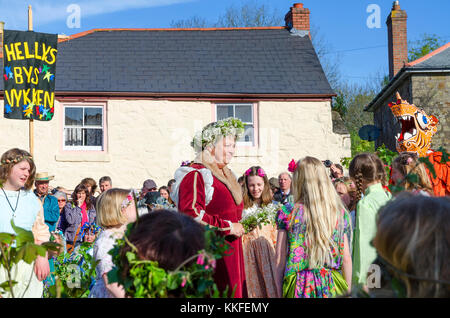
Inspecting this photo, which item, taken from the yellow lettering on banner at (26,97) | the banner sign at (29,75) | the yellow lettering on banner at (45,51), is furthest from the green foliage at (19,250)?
the yellow lettering on banner at (45,51)

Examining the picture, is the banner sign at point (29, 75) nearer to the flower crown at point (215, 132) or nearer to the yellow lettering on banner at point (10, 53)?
the yellow lettering on banner at point (10, 53)

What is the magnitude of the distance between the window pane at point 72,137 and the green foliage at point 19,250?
1267cm

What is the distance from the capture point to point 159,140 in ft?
47.0

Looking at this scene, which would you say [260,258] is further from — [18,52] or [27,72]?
[18,52]

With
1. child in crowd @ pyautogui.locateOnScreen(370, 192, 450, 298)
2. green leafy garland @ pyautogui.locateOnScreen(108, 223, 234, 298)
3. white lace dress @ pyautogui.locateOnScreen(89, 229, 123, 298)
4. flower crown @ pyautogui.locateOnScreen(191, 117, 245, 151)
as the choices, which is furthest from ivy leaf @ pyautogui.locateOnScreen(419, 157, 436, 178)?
flower crown @ pyautogui.locateOnScreen(191, 117, 245, 151)

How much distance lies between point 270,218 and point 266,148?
942cm

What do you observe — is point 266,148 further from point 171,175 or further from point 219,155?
point 219,155

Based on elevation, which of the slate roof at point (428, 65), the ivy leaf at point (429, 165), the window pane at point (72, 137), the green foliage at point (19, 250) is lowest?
the green foliage at point (19, 250)

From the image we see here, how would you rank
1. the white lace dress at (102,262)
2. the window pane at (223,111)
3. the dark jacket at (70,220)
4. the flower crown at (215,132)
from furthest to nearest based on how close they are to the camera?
the window pane at (223,111)
the dark jacket at (70,220)
the flower crown at (215,132)
the white lace dress at (102,262)

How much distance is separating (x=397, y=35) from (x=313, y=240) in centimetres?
1709

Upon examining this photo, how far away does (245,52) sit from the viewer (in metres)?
16.5

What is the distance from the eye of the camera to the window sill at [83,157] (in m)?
13.9

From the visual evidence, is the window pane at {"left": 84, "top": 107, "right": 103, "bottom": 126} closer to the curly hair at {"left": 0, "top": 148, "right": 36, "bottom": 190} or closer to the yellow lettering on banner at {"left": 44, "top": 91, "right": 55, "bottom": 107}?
the yellow lettering on banner at {"left": 44, "top": 91, "right": 55, "bottom": 107}
